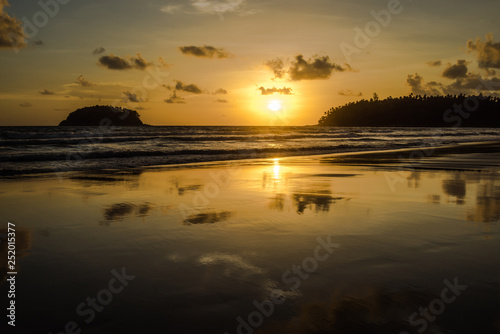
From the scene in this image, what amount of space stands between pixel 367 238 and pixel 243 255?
2.05m

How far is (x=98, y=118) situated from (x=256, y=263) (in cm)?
15522

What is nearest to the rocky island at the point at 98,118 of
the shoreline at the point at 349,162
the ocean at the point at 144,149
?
the ocean at the point at 144,149

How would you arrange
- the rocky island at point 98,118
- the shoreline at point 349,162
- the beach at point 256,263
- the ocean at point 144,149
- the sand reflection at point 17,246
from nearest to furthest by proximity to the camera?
the beach at point 256,263, the sand reflection at point 17,246, the shoreline at point 349,162, the ocean at point 144,149, the rocky island at point 98,118

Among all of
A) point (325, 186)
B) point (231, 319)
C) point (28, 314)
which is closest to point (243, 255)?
point (231, 319)

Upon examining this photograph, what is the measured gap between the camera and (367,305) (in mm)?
3547

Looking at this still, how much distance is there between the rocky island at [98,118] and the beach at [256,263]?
5896 inches

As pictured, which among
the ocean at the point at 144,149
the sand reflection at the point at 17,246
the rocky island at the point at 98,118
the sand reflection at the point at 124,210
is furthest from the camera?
the rocky island at the point at 98,118

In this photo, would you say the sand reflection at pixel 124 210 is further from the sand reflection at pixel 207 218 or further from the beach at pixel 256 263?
the sand reflection at pixel 207 218

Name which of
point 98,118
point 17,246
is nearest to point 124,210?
point 17,246

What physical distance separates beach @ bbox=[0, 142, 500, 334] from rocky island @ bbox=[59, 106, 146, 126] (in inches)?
5896

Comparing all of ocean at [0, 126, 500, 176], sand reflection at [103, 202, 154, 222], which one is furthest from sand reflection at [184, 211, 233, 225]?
ocean at [0, 126, 500, 176]

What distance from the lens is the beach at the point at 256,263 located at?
335 centimetres

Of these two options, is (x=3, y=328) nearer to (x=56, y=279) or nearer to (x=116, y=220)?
(x=56, y=279)

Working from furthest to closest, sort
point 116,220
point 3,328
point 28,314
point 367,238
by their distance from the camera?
1. point 116,220
2. point 367,238
3. point 28,314
4. point 3,328
